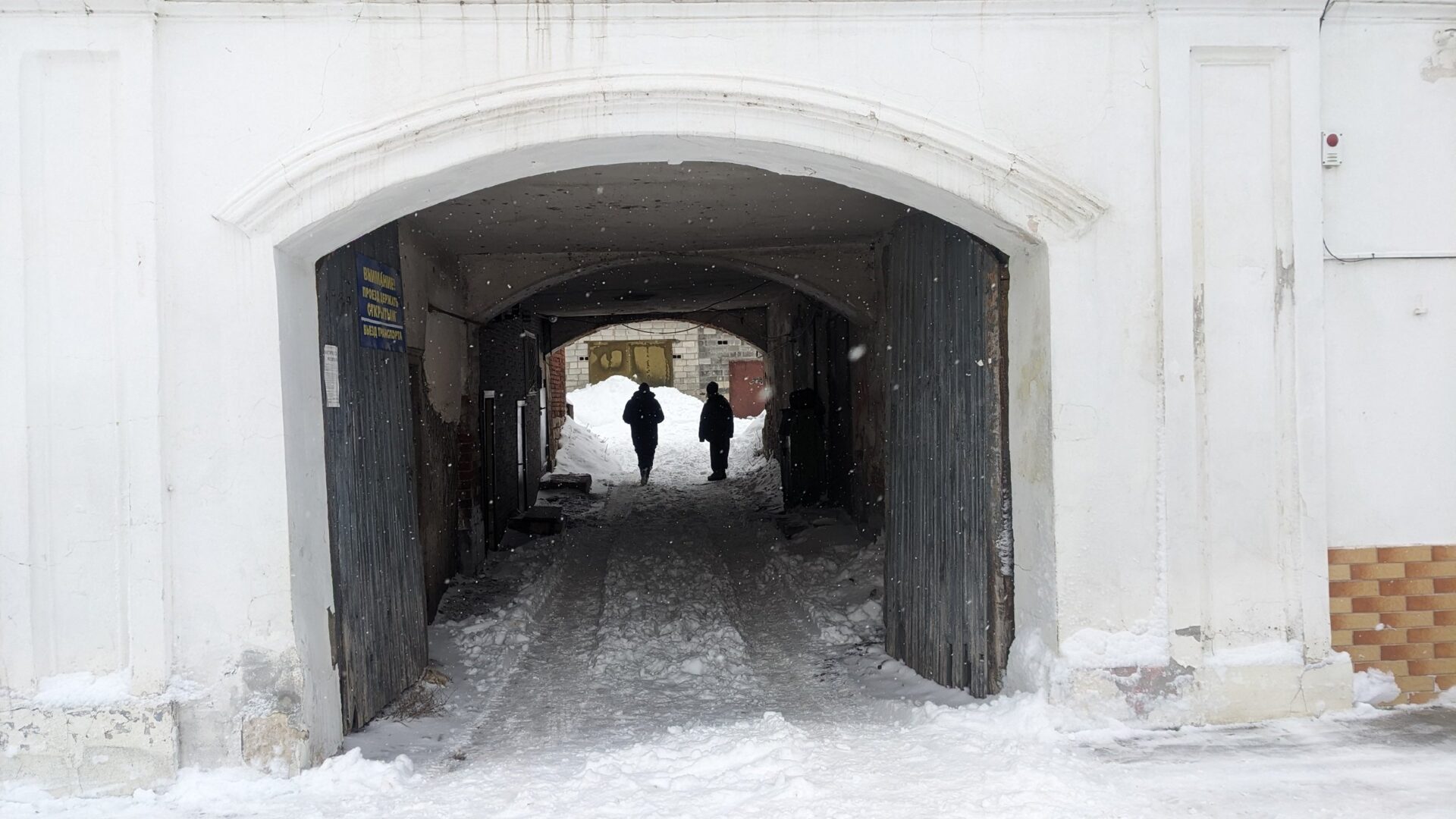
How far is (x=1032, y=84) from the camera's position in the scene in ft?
12.3

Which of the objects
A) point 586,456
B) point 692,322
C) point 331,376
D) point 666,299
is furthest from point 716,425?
point 331,376

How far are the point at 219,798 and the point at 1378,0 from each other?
527cm

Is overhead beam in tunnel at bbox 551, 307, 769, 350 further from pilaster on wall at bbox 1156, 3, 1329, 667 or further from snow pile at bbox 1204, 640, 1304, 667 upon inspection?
snow pile at bbox 1204, 640, 1304, 667

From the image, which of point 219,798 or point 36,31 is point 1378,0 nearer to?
point 36,31

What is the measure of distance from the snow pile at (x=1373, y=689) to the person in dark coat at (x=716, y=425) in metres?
11.3

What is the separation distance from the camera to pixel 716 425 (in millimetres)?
14930

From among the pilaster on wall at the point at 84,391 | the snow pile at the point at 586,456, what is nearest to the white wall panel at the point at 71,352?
the pilaster on wall at the point at 84,391

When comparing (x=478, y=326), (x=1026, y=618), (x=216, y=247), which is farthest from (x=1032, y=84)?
(x=478, y=326)

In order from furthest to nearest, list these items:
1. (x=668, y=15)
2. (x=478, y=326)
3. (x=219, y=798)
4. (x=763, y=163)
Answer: (x=478, y=326), (x=763, y=163), (x=668, y=15), (x=219, y=798)

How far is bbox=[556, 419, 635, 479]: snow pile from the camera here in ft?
50.5

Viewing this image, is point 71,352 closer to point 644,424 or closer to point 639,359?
point 644,424

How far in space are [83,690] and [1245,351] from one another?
4496 millimetres

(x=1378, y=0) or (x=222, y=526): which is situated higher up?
(x=1378, y=0)

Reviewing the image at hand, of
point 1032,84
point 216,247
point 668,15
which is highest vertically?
point 668,15
